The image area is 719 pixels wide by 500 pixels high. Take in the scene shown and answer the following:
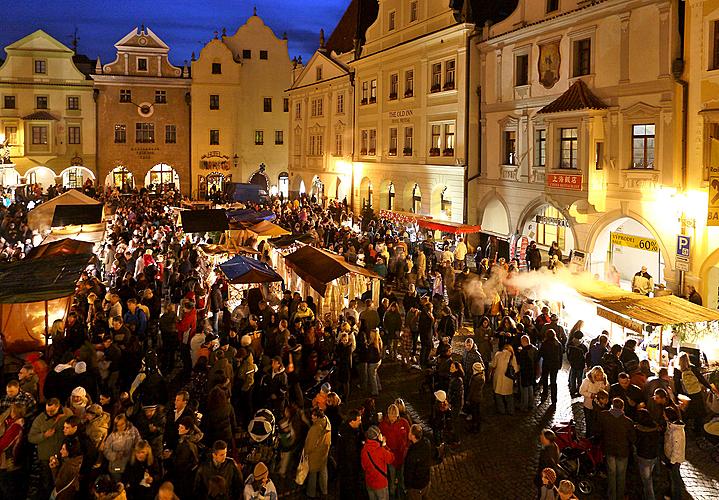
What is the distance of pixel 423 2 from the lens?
30.4m

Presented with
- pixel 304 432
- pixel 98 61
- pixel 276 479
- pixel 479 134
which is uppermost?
pixel 98 61

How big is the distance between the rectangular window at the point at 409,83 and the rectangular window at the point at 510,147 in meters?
7.44

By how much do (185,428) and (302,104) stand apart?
41.6 meters

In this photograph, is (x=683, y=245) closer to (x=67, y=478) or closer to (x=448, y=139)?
(x=448, y=139)

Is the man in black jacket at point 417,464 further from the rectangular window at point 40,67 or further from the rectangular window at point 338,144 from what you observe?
the rectangular window at point 40,67

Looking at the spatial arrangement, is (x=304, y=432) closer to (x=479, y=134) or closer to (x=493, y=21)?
(x=479, y=134)

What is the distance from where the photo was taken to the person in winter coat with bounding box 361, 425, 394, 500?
7.80 metres

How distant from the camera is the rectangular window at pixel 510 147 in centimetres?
2561

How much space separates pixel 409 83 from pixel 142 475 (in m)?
27.6

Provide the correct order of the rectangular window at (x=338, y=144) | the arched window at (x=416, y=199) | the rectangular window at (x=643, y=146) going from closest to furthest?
1. the rectangular window at (x=643, y=146)
2. the arched window at (x=416, y=199)
3. the rectangular window at (x=338, y=144)

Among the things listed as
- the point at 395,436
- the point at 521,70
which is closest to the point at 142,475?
the point at 395,436

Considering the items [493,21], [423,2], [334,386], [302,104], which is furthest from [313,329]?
[302,104]

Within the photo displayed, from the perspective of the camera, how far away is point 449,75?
29.0 metres

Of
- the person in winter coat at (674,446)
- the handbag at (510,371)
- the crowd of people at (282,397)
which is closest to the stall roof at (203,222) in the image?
the crowd of people at (282,397)
